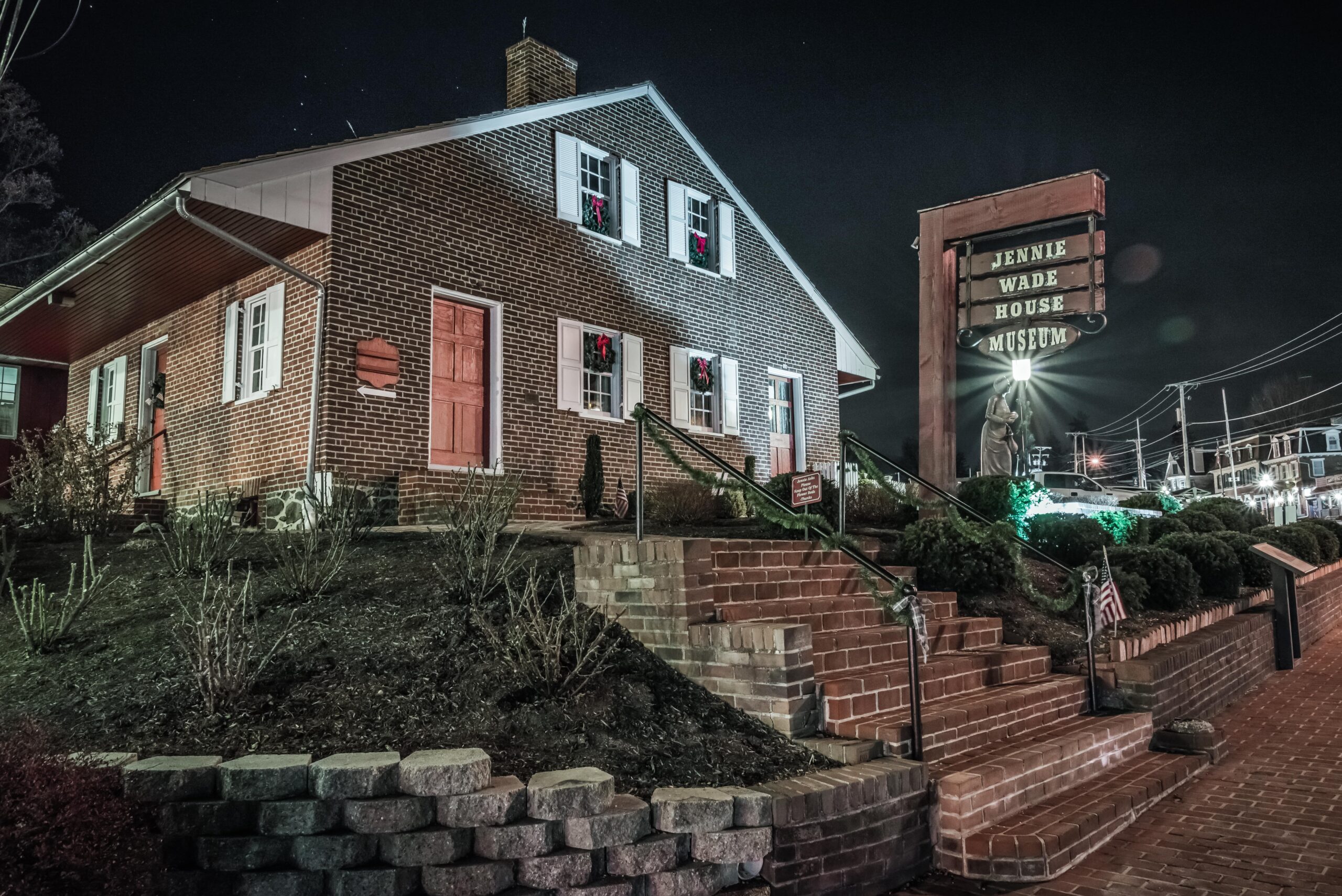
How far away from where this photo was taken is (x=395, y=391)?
10.5 m

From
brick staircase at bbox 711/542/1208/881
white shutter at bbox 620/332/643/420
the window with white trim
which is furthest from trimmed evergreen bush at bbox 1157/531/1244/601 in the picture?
the window with white trim

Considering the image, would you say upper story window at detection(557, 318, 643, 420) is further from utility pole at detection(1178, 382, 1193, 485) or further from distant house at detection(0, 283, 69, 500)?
utility pole at detection(1178, 382, 1193, 485)

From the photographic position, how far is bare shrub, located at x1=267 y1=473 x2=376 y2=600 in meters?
5.91

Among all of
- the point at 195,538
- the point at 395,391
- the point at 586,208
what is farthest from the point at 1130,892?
the point at 586,208

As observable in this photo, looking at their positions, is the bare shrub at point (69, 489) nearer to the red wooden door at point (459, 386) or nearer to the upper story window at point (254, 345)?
the upper story window at point (254, 345)

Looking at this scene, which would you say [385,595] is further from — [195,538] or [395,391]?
[395,391]

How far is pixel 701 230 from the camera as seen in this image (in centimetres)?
1502

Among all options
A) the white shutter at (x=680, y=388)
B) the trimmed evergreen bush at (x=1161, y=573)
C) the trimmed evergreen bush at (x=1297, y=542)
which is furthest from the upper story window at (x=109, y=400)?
the trimmed evergreen bush at (x=1297, y=542)

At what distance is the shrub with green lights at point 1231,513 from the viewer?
47.6 feet

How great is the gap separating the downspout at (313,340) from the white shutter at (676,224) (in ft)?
18.7

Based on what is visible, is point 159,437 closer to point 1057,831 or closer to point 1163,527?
point 1057,831

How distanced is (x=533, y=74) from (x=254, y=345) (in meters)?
5.51

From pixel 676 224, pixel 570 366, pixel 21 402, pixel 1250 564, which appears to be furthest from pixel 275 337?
pixel 1250 564

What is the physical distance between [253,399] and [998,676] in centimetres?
870
